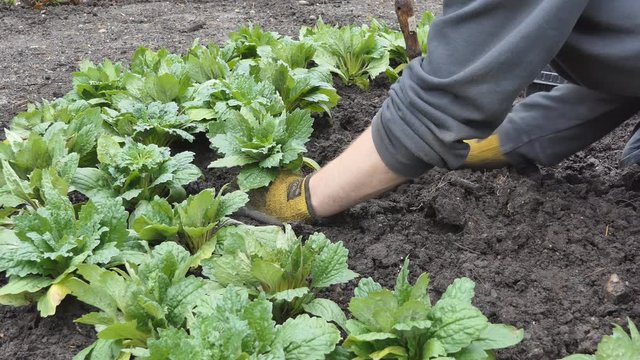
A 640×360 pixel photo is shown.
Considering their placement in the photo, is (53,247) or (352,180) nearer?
(53,247)

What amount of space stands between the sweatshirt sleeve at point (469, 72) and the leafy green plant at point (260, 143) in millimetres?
740

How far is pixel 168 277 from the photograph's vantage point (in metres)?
2.22

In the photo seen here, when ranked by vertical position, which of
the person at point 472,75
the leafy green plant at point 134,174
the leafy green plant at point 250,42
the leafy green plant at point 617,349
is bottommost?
the leafy green plant at point 617,349

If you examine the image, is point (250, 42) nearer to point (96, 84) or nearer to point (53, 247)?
point (96, 84)

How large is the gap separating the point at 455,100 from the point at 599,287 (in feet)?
2.64

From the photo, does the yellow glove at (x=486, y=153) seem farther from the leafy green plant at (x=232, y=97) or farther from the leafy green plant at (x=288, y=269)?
the leafy green plant at (x=288, y=269)

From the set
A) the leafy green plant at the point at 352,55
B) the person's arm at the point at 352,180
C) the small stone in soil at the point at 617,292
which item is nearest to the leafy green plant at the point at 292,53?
the leafy green plant at the point at 352,55

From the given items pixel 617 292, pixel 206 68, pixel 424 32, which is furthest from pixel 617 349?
pixel 424 32

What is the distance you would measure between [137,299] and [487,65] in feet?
3.89

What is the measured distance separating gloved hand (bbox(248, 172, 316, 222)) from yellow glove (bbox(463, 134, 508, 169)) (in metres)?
0.76

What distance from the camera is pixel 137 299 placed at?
206 centimetres

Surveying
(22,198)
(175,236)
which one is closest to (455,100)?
(175,236)

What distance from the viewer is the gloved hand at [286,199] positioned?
9.45 feet

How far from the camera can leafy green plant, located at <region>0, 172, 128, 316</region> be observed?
2.33 m
